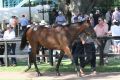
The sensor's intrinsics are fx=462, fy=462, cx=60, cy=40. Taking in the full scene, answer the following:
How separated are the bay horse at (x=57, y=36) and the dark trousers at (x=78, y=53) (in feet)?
1.86

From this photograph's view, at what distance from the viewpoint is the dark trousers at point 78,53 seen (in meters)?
16.6

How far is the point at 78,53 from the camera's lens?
16984 mm

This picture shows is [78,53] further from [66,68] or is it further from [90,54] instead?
[66,68]

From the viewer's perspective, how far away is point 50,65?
18969 millimetres

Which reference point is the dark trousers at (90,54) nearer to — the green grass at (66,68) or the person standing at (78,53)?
the person standing at (78,53)

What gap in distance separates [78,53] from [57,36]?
1287mm

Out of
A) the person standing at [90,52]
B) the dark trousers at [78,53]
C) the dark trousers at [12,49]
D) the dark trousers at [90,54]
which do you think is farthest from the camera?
the dark trousers at [12,49]

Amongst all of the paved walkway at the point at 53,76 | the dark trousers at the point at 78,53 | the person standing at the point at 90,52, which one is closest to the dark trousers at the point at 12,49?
the paved walkway at the point at 53,76

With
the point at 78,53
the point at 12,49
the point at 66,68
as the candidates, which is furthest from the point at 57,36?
the point at 12,49

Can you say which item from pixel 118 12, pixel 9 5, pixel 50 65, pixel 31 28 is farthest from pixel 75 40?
pixel 9 5

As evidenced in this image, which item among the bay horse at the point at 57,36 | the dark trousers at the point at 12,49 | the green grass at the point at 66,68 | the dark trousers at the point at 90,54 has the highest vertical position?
the bay horse at the point at 57,36

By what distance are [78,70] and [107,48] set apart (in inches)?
98.7

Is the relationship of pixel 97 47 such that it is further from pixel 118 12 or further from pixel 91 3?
pixel 118 12

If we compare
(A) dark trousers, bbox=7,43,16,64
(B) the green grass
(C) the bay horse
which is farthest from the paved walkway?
(A) dark trousers, bbox=7,43,16,64
